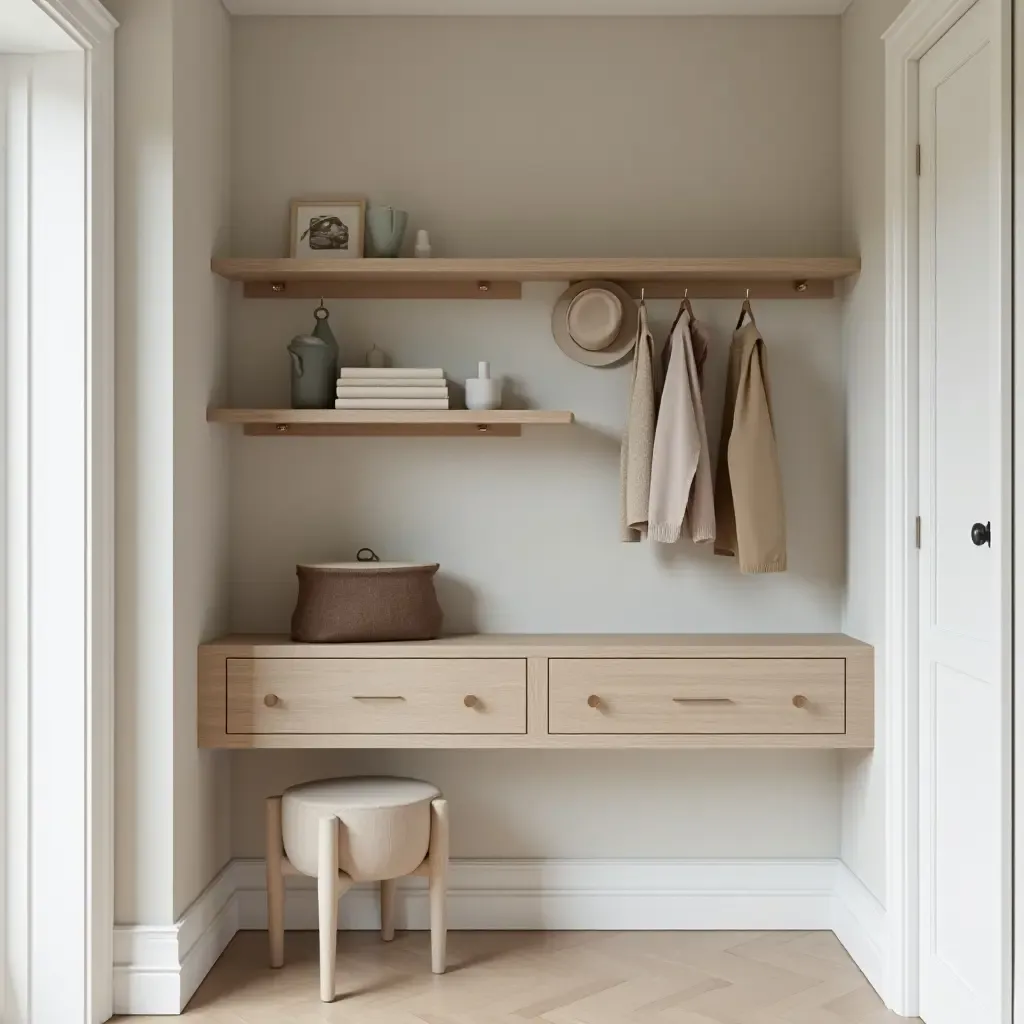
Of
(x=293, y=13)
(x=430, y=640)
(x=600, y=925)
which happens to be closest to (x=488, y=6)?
(x=293, y=13)

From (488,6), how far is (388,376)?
1081 millimetres

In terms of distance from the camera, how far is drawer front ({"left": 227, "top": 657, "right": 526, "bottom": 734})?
2973mm

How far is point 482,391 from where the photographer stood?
3113mm

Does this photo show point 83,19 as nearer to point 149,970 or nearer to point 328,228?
point 328,228

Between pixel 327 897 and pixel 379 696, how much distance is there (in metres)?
0.49

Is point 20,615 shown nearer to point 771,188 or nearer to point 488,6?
point 488,6

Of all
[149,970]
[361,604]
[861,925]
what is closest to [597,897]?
[861,925]

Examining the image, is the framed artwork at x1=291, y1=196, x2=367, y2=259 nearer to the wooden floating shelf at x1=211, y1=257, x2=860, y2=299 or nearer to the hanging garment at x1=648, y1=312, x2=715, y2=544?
the wooden floating shelf at x1=211, y1=257, x2=860, y2=299

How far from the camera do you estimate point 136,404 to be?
9.01 feet

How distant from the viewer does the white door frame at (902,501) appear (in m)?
2.71

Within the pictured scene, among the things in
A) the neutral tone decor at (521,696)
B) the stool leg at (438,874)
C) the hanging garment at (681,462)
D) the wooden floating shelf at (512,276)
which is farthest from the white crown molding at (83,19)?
the stool leg at (438,874)

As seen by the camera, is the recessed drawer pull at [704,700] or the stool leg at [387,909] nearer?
the recessed drawer pull at [704,700]

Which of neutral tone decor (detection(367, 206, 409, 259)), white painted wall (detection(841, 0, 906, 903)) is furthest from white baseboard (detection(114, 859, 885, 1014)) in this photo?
neutral tone decor (detection(367, 206, 409, 259))

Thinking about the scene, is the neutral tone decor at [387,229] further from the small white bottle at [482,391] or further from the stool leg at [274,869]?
the stool leg at [274,869]
